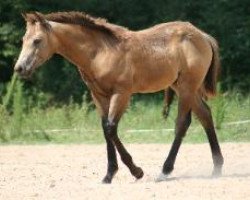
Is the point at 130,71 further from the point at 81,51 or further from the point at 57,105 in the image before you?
the point at 57,105

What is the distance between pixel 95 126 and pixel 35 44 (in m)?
8.25

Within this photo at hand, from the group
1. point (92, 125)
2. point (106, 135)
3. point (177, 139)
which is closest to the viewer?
point (106, 135)

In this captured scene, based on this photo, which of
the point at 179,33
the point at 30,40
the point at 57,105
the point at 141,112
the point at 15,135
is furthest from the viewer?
the point at 57,105

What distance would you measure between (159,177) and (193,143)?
4.76 metres

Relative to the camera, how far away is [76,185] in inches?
366

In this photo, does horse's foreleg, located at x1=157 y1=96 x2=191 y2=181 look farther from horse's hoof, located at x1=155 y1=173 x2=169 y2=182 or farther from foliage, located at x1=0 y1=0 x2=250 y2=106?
foliage, located at x1=0 y1=0 x2=250 y2=106

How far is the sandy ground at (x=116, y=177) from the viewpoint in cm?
831

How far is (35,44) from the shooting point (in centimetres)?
914

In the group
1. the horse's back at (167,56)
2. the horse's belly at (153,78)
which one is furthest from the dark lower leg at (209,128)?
the horse's belly at (153,78)

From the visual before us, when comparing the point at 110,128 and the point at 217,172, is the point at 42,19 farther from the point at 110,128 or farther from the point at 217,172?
the point at 217,172

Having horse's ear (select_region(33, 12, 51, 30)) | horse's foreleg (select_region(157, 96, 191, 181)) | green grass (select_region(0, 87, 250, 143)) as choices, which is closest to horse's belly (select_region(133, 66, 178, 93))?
horse's foreleg (select_region(157, 96, 191, 181))

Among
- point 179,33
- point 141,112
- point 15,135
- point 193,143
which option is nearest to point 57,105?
point 141,112

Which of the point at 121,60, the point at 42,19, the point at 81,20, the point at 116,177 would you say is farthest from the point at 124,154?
the point at 42,19

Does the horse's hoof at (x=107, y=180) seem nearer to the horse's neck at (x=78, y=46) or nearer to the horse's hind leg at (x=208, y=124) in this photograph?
the horse's neck at (x=78, y=46)
